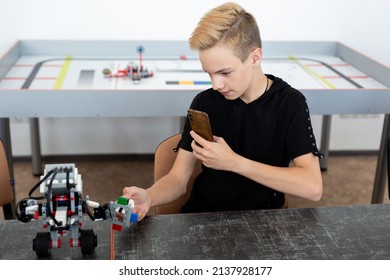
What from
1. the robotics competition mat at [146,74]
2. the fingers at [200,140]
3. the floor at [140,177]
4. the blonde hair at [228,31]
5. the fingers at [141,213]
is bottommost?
the floor at [140,177]

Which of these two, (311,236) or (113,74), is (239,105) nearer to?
(311,236)

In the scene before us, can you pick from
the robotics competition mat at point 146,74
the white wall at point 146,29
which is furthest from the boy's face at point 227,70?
the white wall at point 146,29

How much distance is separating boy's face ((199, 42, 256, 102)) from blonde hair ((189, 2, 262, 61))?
2 centimetres

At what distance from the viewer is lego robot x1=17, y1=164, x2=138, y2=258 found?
3.68 feet

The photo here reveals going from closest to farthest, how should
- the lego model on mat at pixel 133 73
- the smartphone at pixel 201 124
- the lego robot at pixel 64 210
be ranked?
1. the lego robot at pixel 64 210
2. the smartphone at pixel 201 124
3. the lego model on mat at pixel 133 73

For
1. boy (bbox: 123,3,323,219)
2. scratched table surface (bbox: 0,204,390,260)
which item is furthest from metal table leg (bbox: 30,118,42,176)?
scratched table surface (bbox: 0,204,390,260)

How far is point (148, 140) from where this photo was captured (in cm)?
346

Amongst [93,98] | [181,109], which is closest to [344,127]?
[181,109]

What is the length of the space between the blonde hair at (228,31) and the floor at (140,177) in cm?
160

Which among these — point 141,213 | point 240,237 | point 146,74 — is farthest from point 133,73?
point 240,237

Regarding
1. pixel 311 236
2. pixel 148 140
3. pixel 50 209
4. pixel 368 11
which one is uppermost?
pixel 368 11

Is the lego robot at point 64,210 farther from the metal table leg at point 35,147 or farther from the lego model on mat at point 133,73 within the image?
the metal table leg at point 35,147

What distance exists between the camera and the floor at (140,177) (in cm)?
296

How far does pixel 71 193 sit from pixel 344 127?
108 inches
